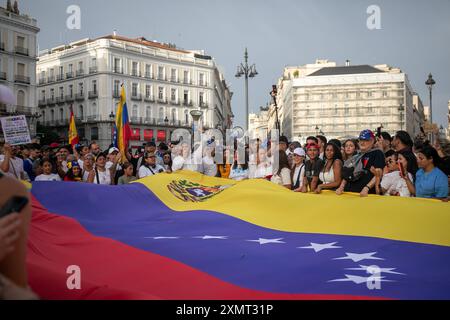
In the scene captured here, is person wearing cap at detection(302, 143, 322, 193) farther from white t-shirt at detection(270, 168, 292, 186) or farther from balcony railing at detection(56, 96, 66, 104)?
balcony railing at detection(56, 96, 66, 104)

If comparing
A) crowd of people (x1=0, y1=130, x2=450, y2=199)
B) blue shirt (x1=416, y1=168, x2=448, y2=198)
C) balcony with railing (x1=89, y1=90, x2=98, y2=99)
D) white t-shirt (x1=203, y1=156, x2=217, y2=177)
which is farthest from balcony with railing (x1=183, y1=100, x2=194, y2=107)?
blue shirt (x1=416, y1=168, x2=448, y2=198)

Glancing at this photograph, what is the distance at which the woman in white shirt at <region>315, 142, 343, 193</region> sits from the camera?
6969 millimetres

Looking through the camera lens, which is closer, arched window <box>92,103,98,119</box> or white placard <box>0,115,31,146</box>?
white placard <box>0,115,31,146</box>

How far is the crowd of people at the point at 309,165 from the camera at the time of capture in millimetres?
6449

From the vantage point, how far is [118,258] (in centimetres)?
416

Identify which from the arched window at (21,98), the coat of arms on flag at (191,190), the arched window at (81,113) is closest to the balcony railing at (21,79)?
the arched window at (21,98)

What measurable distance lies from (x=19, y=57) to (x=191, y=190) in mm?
47218

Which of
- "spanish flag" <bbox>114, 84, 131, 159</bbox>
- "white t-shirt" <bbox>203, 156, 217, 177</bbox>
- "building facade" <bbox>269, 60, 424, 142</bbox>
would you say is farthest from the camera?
"building facade" <bbox>269, 60, 424, 142</bbox>

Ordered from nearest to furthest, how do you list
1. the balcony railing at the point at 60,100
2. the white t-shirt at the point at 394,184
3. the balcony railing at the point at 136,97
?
the white t-shirt at the point at 394,184
the balcony railing at the point at 136,97
the balcony railing at the point at 60,100

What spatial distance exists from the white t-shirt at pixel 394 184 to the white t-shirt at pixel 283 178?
1805 mm

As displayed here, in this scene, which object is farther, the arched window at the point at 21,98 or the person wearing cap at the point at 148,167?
the arched window at the point at 21,98

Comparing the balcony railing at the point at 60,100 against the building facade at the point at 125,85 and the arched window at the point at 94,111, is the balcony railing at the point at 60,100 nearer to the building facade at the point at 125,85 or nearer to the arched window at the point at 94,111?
the building facade at the point at 125,85

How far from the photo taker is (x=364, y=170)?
6812 millimetres

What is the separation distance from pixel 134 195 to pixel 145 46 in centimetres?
6687
